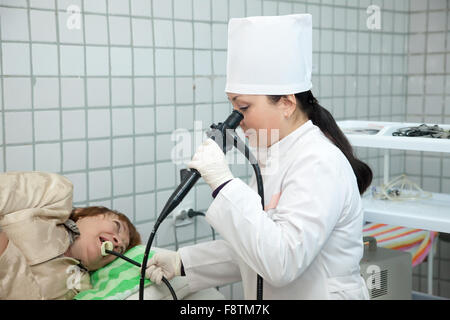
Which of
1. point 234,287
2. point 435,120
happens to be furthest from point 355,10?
point 234,287

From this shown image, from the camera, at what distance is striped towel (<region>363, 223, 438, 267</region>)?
2.51 metres

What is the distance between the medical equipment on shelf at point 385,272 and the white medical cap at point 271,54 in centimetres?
69

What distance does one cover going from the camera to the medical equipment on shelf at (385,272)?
1726 millimetres

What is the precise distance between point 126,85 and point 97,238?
607 millimetres

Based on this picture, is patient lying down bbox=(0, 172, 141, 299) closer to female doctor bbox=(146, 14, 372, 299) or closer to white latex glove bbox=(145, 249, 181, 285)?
white latex glove bbox=(145, 249, 181, 285)

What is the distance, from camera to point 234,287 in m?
2.43

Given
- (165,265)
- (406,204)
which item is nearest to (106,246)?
(165,265)

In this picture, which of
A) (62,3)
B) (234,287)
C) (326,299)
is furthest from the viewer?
(234,287)

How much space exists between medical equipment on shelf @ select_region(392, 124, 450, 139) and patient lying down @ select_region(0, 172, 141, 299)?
103cm

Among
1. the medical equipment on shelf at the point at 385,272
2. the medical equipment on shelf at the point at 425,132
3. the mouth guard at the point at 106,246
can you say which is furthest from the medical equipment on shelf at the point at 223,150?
the medical equipment on shelf at the point at 425,132

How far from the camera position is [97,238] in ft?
5.52

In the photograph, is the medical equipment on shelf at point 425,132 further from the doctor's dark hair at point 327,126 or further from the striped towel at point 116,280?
the striped towel at point 116,280
